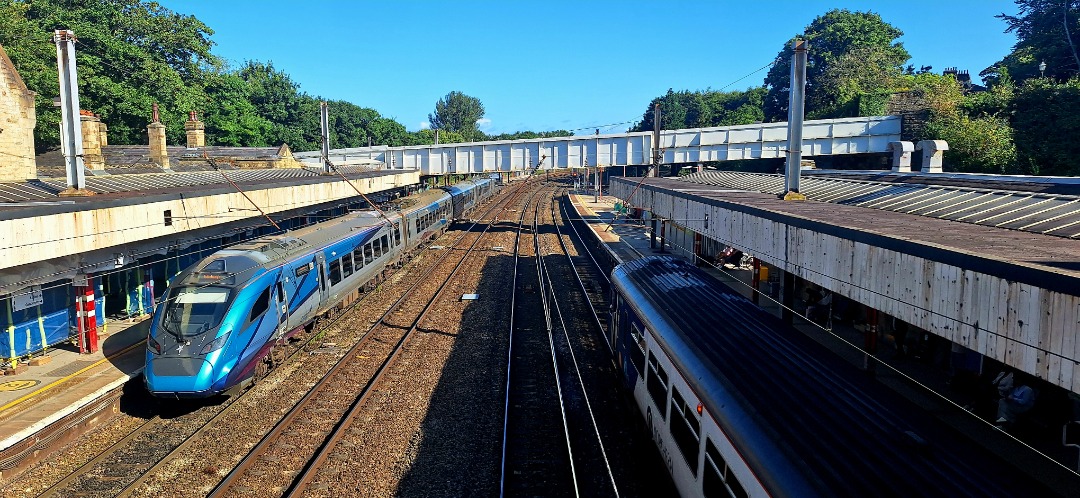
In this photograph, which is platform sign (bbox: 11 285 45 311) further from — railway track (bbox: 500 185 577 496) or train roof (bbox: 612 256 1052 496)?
train roof (bbox: 612 256 1052 496)

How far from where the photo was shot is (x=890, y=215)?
1423 cm

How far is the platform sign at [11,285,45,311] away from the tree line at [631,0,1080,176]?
35.7 meters

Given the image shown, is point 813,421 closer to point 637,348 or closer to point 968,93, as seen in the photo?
point 637,348

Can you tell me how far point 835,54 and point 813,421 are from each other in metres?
89.3

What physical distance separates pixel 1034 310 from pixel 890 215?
26.4 ft

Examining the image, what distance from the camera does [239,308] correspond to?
43.4 ft

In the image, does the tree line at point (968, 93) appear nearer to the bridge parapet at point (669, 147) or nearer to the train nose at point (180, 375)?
the bridge parapet at point (669, 147)

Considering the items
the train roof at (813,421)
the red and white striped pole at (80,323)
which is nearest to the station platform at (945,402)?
the train roof at (813,421)

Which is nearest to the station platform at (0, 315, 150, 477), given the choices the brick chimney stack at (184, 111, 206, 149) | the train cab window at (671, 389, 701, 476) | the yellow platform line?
the yellow platform line

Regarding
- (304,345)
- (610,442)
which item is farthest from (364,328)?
(610,442)

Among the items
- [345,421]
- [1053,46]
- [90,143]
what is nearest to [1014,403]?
[345,421]

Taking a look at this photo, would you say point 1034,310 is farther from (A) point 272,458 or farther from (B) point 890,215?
(A) point 272,458

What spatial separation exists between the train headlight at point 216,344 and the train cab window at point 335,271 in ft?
20.5

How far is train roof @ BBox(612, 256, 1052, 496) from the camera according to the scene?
522 centimetres
